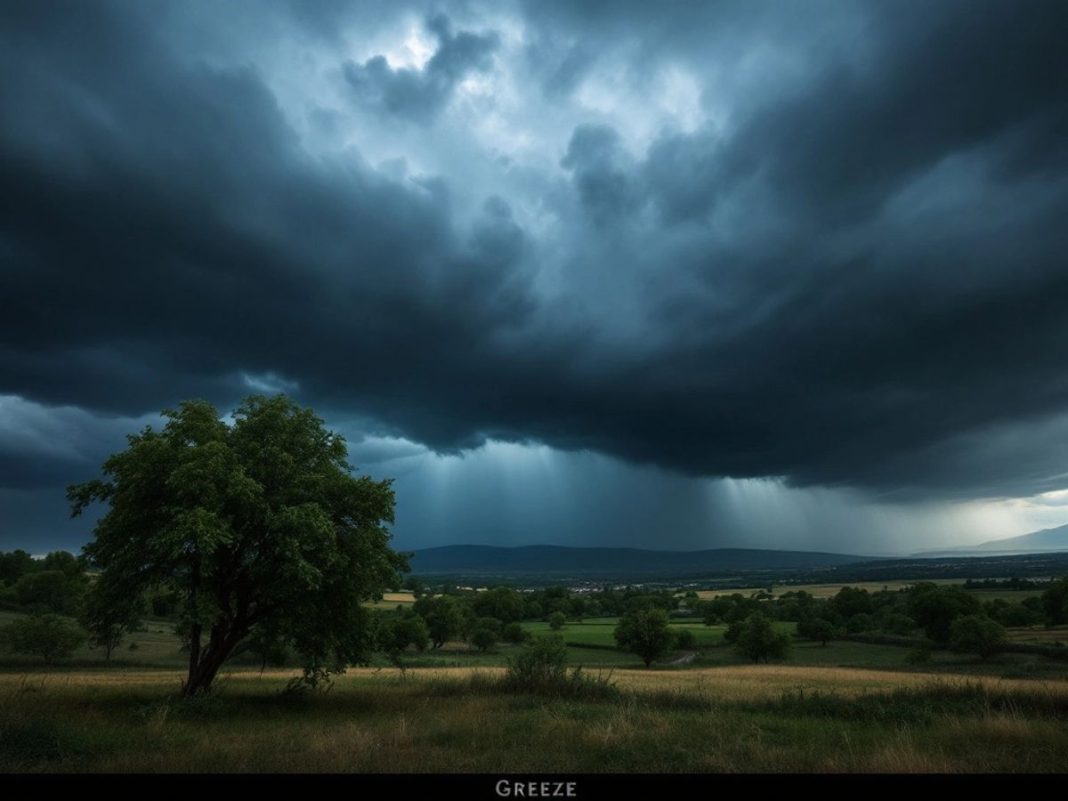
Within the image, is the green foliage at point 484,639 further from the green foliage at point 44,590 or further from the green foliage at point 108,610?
the green foliage at point 108,610

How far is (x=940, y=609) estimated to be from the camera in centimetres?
9269

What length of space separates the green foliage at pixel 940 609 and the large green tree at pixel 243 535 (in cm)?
9966

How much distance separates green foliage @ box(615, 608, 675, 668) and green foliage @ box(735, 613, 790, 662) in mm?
10744

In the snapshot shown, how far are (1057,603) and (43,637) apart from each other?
13737 centimetres

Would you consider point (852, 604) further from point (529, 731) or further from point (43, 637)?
point (529, 731)

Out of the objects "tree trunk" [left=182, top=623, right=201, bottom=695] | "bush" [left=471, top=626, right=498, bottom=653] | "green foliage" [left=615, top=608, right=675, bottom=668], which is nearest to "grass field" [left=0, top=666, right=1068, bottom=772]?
"tree trunk" [left=182, top=623, right=201, bottom=695]

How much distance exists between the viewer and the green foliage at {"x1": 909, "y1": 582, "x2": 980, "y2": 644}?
91750 millimetres

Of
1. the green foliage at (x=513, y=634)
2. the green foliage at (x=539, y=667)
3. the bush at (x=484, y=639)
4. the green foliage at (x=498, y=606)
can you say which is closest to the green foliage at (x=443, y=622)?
the bush at (x=484, y=639)

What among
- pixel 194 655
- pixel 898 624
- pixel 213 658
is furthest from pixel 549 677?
pixel 898 624

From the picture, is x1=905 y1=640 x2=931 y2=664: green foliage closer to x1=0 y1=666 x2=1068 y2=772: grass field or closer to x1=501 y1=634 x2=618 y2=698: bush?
x1=0 y1=666 x2=1068 y2=772: grass field

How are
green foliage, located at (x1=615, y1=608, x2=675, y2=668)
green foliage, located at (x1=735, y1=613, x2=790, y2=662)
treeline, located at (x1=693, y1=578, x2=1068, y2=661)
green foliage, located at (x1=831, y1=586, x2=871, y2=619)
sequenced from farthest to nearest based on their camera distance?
1. green foliage, located at (x1=831, y1=586, x2=871, y2=619)
2. green foliage, located at (x1=615, y1=608, x2=675, y2=668)
3. green foliage, located at (x1=735, y1=613, x2=790, y2=662)
4. treeline, located at (x1=693, y1=578, x2=1068, y2=661)
